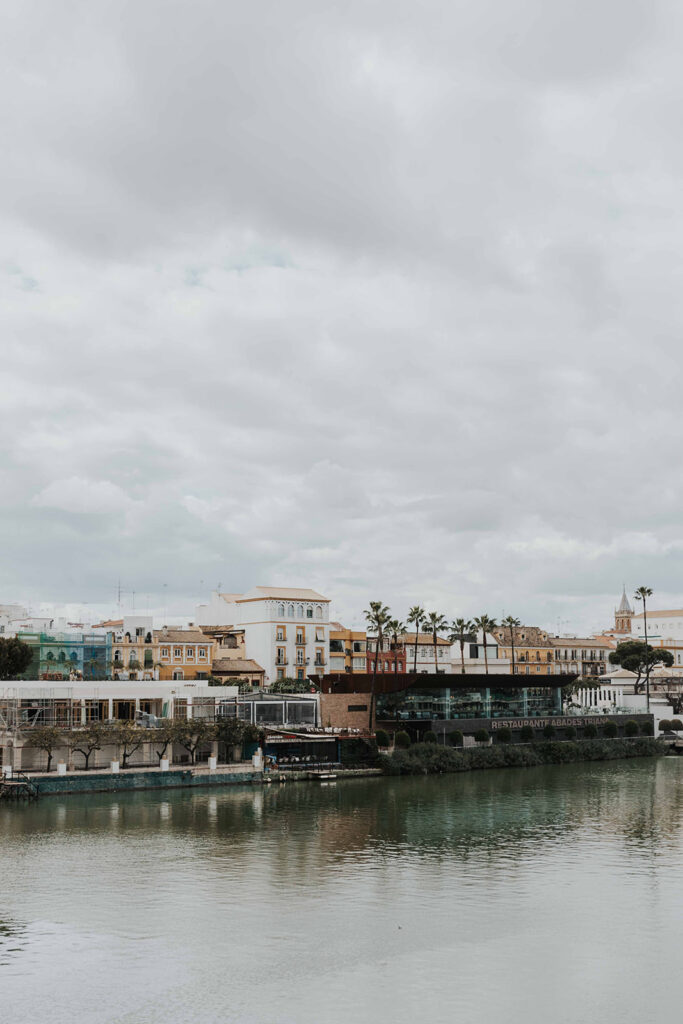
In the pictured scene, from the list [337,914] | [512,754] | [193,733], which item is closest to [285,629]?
[512,754]

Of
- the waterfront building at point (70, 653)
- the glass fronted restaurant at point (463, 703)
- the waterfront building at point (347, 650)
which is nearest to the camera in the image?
the glass fronted restaurant at point (463, 703)

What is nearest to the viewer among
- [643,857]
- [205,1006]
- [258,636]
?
[205,1006]

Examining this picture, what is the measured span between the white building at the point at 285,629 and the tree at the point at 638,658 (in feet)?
168

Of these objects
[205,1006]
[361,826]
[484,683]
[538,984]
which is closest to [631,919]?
[538,984]

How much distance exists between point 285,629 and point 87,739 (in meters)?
51.1

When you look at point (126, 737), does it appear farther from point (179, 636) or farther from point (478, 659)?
point (478, 659)

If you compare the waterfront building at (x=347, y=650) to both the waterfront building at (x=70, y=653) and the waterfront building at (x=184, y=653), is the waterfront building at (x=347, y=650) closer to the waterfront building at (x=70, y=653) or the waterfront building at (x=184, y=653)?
the waterfront building at (x=184, y=653)

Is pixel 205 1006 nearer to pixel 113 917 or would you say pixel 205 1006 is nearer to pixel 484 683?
pixel 113 917

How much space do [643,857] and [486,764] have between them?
153 feet

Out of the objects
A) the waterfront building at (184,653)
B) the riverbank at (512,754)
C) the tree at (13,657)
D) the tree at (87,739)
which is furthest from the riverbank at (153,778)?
the waterfront building at (184,653)

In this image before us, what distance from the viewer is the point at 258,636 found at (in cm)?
Result: 13288

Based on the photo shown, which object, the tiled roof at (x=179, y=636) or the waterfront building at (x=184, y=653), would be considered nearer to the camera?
the waterfront building at (x=184, y=653)

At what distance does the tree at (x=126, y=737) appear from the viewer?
277 ft

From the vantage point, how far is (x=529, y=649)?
170 metres
